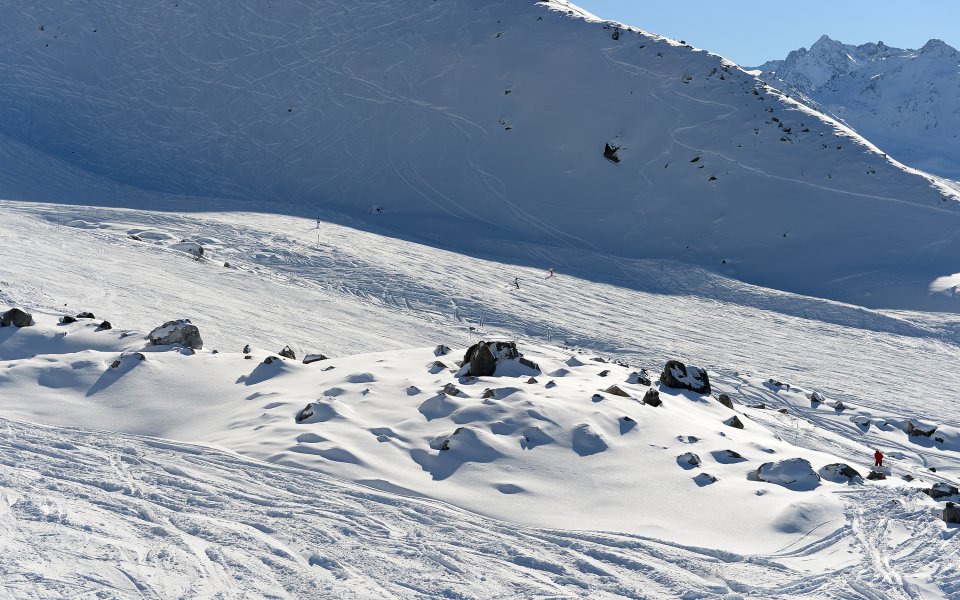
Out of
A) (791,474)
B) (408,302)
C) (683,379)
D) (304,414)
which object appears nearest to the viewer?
(791,474)

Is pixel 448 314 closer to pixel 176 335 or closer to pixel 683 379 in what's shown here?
pixel 683 379

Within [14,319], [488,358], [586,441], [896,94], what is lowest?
[14,319]

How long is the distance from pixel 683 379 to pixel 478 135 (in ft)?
90.6

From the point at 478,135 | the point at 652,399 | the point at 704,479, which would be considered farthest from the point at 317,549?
the point at 478,135

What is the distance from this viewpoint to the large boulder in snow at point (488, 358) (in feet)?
41.3

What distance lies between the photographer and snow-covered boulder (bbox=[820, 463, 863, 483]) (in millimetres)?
9961

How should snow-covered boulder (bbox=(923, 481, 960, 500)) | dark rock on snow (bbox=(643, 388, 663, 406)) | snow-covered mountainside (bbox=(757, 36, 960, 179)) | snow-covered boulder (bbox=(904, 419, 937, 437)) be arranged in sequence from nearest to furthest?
1. snow-covered boulder (bbox=(923, 481, 960, 500))
2. dark rock on snow (bbox=(643, 388, 663, 406))
3. snow-covered boulder (bbox=(904, 419, 937, 437))
4. snow-covered mountainside (bbox=(757, 36, 960, 179))

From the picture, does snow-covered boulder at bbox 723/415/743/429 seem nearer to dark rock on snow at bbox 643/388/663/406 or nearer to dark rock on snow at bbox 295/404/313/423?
dark rock on snow at bbox 643/388/663/406

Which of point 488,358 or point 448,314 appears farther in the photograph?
point 448,314

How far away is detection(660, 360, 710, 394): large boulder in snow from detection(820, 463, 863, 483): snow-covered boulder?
149 inches

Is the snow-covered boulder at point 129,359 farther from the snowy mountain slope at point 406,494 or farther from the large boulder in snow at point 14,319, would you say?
the large boulder in snow at point 14,319

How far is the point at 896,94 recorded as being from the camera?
446 ft

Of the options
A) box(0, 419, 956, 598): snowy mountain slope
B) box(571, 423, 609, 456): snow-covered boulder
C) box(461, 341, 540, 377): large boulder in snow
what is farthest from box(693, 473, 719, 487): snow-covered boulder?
box(461, 341, 540, 377): large boulder in snow

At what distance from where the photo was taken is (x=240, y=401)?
11.4 metres
